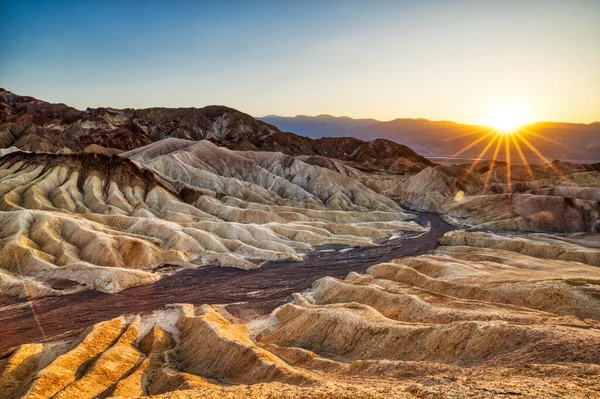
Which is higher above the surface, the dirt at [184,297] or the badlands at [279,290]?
the badlands at [279,290]

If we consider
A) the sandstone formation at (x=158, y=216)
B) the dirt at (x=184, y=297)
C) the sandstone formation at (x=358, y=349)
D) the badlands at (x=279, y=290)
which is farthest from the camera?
the sandstone formation at (x=158, y=216)

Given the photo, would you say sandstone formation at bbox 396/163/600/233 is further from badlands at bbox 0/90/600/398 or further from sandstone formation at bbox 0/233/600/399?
sandstone formation at bbox 0/233/600/399

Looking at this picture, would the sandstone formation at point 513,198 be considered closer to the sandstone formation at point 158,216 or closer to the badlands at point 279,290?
the badlands at point 279,290

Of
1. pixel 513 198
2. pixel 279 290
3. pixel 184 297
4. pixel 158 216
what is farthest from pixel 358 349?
pixel 513 198

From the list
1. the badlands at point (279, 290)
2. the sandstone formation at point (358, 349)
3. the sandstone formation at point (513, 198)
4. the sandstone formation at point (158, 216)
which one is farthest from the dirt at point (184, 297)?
the sandstone formation at point (513, 198)

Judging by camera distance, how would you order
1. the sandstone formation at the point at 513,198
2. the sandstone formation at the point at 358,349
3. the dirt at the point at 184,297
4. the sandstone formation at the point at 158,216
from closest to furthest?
the sandstone formation at the point at 358,349 → the dirt at the point at 184,297 → the sandstone formation at the point at 158,216 → the sandstone formation at the point at 513,198

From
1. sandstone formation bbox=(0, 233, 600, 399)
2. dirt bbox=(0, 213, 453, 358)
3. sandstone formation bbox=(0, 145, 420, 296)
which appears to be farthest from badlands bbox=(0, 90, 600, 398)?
sandstone formation bbox=(0, 145, 420, 296)
